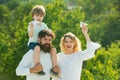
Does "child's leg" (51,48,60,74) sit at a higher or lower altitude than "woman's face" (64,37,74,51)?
lower

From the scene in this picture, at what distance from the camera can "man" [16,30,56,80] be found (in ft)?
18.2

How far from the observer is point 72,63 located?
233 inches

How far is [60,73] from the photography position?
588 cm

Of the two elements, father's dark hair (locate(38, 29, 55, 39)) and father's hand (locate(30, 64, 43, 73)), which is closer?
father's hand (locate(30, 64, 43, 73))

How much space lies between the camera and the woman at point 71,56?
5887mm

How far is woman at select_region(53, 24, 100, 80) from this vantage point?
5.89m

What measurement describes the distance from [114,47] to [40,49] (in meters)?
32.9

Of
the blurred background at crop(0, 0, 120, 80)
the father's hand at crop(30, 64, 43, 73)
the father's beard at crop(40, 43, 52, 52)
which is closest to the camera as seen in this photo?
the father's hand at crop(30, 64, 43, 73)

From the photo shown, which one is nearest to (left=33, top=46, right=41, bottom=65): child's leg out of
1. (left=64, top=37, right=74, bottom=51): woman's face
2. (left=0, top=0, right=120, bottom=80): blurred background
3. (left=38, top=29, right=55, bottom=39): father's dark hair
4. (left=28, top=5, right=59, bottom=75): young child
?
(left=28, top=5, right=59, bottom=75): young child

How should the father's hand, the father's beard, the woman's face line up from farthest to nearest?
the woman's face → the father's beard → the father's hand

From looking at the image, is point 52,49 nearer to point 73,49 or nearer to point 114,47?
point 73,49

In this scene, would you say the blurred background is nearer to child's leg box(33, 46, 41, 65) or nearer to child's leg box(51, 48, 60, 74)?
child's leg box(51, 48, 60, 74)

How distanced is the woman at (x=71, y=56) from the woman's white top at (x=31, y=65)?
0.30 meters

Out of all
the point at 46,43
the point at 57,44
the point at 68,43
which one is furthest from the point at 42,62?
the point at 57,44
